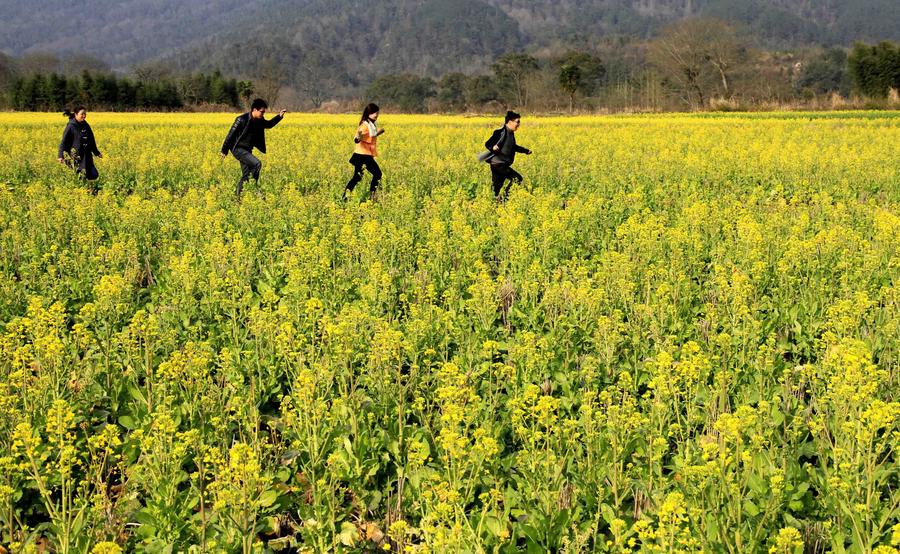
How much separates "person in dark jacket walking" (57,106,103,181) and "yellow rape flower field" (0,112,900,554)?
272 cm

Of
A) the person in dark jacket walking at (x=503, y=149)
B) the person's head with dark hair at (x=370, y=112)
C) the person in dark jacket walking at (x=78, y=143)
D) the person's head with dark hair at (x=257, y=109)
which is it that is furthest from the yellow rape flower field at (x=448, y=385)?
the person in dark jacket walking at (x=78, y=143)

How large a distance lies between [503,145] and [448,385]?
30.0 ft

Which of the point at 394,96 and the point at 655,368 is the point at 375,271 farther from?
the point at 394,96

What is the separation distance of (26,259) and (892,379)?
899 cm

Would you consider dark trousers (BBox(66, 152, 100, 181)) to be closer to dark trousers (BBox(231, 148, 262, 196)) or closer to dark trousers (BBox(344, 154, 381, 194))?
dark trousers (BBox(231, 148, 262, 196))

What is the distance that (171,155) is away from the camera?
19.0 m

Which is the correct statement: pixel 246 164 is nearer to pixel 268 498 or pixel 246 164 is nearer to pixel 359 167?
pixel 359 167

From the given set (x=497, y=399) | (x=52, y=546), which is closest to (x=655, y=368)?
(x=497, y=399)

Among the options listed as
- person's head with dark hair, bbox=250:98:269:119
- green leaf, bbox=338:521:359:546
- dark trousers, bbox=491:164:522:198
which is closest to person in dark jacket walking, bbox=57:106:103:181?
person's head with dark hair, bbox=250:98:269:119

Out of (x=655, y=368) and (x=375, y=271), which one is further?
→ (x=375, y=271)

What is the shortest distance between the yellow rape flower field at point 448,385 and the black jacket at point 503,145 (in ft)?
4.50

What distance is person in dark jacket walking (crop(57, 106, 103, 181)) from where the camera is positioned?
14336 millimetres

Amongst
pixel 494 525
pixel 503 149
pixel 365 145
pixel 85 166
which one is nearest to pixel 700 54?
pixel 503 149

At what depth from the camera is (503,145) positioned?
1323cm
